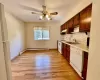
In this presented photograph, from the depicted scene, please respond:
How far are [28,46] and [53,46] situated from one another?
220 centimetres

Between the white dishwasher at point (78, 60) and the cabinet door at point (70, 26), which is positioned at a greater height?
the cabinet door at point (70, 26)

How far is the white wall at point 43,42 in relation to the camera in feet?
24.9

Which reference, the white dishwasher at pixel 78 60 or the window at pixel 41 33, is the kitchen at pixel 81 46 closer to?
the white dishwasher at pixel 78 60

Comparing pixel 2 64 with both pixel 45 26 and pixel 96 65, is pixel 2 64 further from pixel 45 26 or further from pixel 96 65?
pixel 45 26

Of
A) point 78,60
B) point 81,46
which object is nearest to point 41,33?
point 81,46

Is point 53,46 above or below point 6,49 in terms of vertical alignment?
below

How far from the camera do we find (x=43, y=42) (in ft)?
25.3

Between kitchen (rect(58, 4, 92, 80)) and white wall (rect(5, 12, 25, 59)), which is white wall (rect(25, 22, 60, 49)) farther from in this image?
kitchen (rect(58, 4, 92, 80))

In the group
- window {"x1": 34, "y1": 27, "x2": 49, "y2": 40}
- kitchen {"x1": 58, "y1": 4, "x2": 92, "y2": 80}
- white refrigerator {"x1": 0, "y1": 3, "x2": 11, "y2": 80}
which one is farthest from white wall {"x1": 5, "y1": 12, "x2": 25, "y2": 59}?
kitchen {"x1": 58, "y1": 4, "x2": 92, "y2": 80}

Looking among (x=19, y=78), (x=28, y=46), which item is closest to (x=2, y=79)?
(x=19, y=78)

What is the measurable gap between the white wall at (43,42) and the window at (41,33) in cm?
35

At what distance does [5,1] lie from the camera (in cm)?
288

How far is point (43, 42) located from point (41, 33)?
0.82 metres

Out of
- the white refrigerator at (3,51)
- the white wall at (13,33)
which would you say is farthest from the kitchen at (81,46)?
the white wall at (13,33)
